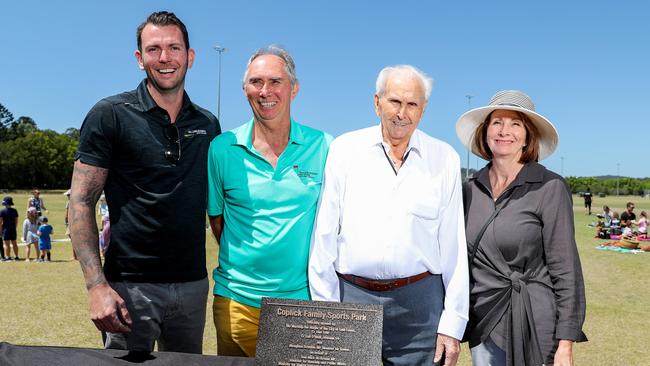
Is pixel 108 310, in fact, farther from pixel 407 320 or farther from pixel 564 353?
pixel 564 353


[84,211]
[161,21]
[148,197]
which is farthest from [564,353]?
[161,21]

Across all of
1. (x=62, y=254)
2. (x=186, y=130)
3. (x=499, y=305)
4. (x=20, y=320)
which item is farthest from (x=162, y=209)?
(x=62, y=254)

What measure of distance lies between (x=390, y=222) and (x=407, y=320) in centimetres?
56

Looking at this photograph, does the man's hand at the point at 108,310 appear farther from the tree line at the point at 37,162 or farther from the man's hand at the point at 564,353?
the tree line at the point at 37,162

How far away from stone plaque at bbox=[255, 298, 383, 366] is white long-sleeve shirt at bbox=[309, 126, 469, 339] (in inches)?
18.8

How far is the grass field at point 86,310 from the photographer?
7498 millimetres

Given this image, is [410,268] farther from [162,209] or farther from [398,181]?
[162,209]

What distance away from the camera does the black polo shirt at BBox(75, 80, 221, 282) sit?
312cm

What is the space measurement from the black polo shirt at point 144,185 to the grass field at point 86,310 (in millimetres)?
3927

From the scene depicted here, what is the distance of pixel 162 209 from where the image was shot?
3.15 metres

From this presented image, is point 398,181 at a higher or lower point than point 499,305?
higher

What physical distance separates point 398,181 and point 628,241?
20.7 m

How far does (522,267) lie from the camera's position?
321 centimetres

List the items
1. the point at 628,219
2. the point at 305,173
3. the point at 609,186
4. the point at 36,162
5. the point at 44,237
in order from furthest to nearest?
the point at 609,186, the point at 36,162, the point at 628,219, the point at 44,237, the point at 305,173
